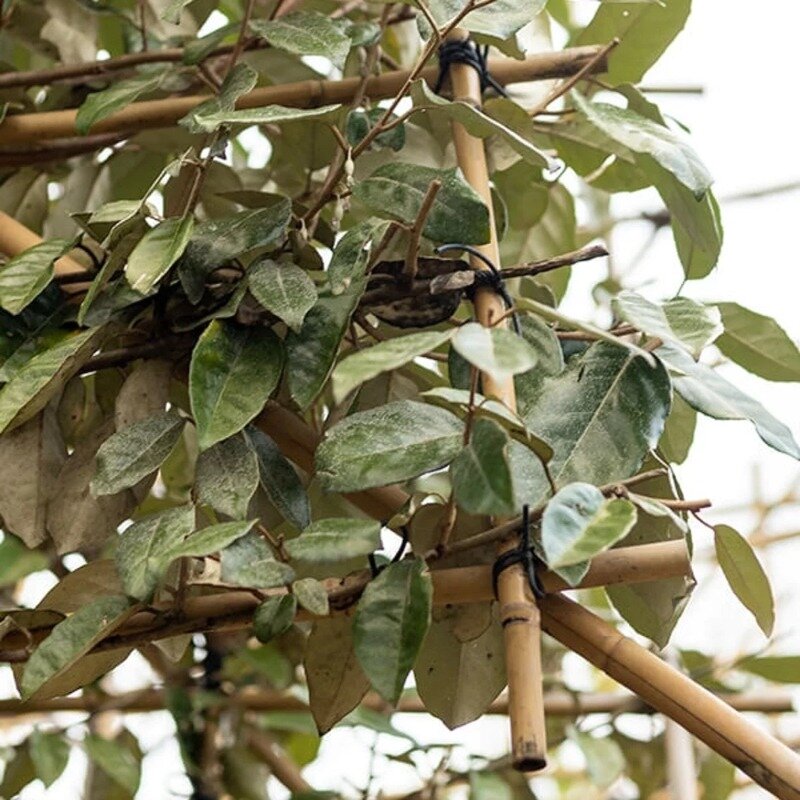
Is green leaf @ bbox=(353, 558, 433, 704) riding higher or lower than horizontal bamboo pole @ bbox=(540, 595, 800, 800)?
higher

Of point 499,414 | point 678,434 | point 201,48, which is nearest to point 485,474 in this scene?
point 499,414

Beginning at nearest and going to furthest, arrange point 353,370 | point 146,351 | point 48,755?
point 353,370 → point 146,351 → point 48,755

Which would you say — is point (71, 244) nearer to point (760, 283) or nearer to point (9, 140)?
point (9, 140)

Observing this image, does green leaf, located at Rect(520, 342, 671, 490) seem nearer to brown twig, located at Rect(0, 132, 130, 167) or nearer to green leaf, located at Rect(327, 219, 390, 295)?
green leaf, located at Rect(327, 219, 390, 295)

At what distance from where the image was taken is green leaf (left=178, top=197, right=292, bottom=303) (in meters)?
0.58

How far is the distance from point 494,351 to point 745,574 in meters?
0.21

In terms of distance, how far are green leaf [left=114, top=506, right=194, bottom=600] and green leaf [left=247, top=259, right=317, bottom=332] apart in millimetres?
88

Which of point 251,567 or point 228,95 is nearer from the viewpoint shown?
point 251,567

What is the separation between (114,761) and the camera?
0.91m

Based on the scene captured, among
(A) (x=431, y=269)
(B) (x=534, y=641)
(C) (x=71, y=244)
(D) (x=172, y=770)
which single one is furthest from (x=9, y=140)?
(D) (x=172, y=770)

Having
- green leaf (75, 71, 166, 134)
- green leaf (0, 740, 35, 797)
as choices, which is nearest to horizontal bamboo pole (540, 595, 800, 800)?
green leaf (75, 71, 166, 134)

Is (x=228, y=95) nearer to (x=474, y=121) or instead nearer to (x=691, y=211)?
(x=474, y=121)

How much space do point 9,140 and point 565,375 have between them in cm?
39

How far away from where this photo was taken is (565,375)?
0.53 meters
